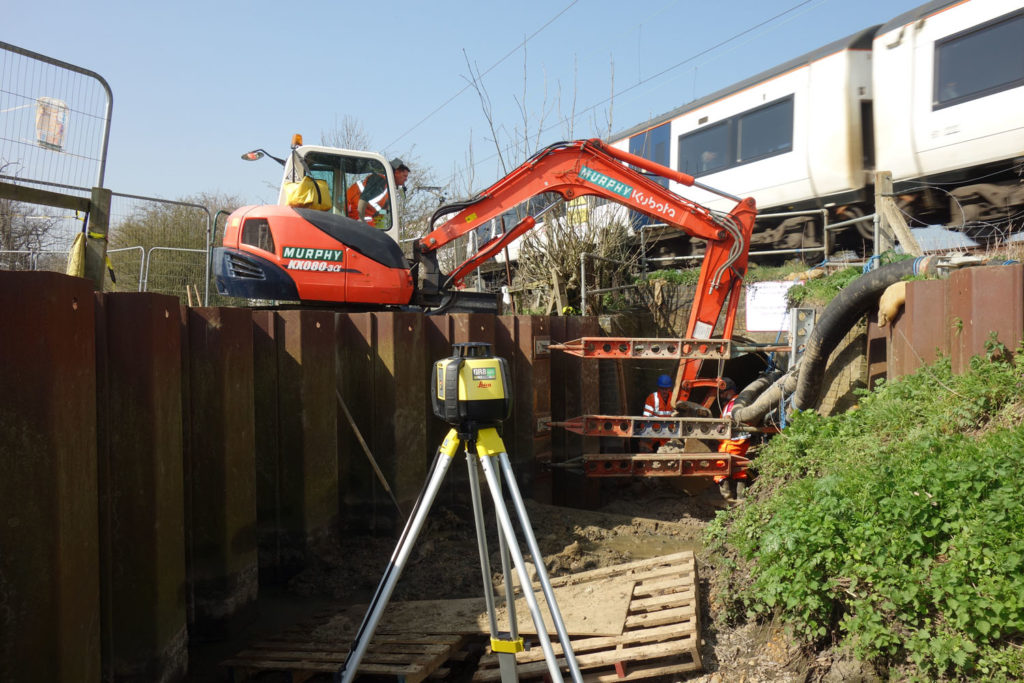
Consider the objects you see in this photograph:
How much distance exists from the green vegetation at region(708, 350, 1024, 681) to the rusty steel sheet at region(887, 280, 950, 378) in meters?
0.33

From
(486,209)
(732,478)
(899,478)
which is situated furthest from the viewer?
(486,209)

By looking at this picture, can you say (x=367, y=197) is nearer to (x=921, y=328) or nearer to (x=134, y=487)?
(x=134, y=487)

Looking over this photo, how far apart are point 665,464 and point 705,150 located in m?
8.76

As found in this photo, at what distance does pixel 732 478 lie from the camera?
7902mm

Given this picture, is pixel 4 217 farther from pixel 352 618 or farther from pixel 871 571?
pixel 871 571

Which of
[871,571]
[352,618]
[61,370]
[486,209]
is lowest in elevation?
[352,618]

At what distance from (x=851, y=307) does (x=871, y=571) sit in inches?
140

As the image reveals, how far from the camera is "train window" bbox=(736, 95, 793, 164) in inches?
504

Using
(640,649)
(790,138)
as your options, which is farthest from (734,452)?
(790,138)

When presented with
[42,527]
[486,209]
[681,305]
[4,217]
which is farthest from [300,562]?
[681,305]

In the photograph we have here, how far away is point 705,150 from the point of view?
48.3ft

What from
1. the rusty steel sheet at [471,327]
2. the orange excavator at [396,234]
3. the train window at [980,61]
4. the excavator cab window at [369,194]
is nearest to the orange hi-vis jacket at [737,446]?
the orange excavator at [396,234]

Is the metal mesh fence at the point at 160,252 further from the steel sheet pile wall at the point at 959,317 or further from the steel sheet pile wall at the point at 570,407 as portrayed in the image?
the steel sheet pile wall at the point at 959,317

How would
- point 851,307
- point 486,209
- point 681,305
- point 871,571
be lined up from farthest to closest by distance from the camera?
1. point 681,305
2. point 486,209
3. point 851,307
4. point 871,571
